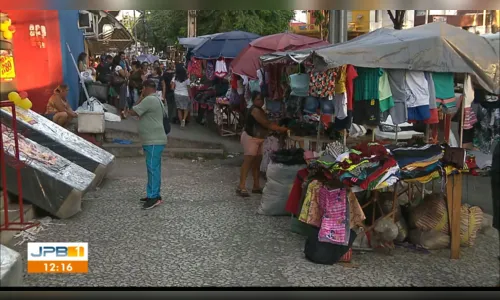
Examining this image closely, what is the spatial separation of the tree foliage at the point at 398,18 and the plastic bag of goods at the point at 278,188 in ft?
5.85

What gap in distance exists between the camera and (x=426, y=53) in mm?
4352

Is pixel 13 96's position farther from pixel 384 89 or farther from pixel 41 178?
pixel 384 89

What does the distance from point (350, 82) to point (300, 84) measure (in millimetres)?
817

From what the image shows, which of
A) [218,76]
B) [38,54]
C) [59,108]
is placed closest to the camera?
[38,54]

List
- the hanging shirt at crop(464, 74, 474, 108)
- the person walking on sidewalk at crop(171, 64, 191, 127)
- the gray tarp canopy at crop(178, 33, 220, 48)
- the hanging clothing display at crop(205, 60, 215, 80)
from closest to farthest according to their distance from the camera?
the hanging shirt at crop(464, 74, 474, 108) → the gray tarp canopy at crop(178, 33, 220, 48) → the hanging clothing display at crop(205, 60, 215, 80) → the person walking on sidewalk at crop(171, 64, 191, 127)

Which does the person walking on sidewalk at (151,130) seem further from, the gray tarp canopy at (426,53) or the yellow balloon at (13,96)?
the gray tarp canopy at (426,53)

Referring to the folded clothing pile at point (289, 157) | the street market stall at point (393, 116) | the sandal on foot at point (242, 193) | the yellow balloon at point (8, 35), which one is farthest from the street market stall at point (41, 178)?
the street market stall at point (393, 116)

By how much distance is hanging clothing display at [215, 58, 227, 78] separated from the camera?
8.70m

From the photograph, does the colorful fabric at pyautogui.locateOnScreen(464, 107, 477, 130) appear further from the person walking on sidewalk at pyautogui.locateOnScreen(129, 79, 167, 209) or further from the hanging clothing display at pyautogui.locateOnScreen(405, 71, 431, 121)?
the person walking on sidewalk at pyautogui.locateOnScreen(129, 79, 167, 209)

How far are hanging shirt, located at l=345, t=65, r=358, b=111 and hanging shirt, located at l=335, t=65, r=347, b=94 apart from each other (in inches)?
1.1

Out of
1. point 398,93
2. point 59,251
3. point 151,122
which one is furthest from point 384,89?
point 59,251

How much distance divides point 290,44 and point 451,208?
3364 millimetres

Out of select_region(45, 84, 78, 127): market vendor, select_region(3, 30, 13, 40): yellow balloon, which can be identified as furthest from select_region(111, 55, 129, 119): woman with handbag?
select_region(3, 30, 13, 40): yellow balloon

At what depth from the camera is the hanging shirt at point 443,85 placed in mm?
4547
